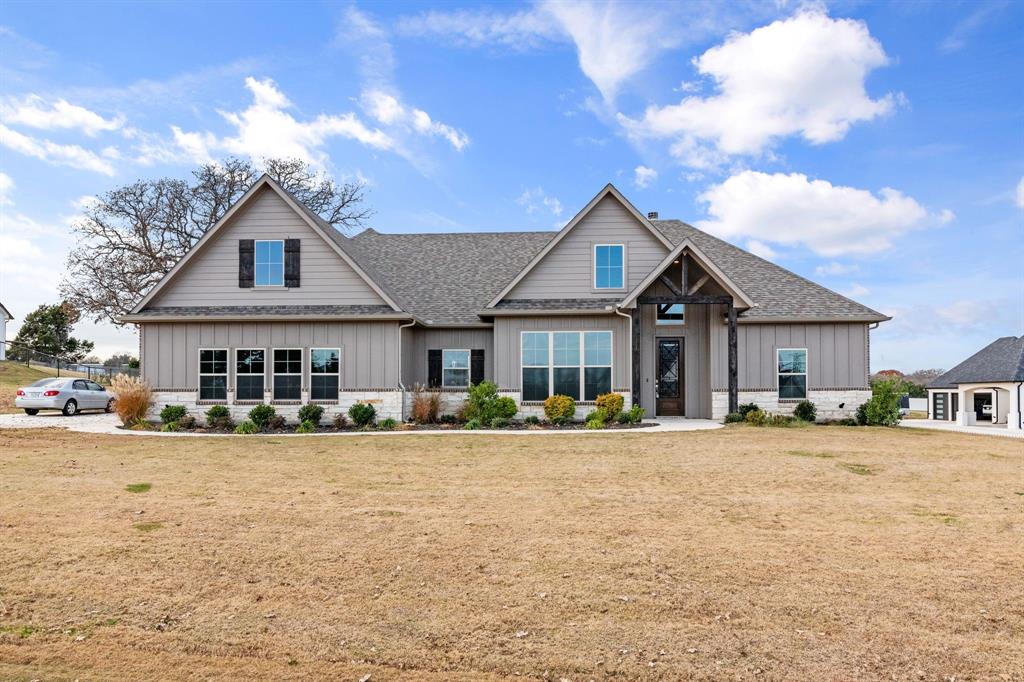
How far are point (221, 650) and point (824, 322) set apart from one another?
64.2 ft

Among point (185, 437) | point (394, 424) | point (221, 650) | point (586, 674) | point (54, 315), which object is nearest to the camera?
point (586, 674)

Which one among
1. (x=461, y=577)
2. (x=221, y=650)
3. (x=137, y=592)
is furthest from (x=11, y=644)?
(x=461, y=577)

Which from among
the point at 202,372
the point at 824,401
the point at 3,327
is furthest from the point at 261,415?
the point at 3,327

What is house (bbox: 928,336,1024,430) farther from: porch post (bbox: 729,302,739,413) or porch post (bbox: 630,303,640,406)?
porch post (bbox: 630,303,640,406)

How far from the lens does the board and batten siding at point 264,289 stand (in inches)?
766

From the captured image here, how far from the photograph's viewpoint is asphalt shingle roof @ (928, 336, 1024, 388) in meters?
21.1

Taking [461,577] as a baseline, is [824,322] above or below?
above

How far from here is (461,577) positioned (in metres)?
5.38

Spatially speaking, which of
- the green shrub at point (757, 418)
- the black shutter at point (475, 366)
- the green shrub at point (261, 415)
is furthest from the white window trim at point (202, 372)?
the green shrub at point (757, 418)

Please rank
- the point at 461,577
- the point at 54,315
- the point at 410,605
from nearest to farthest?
the point at 410,605 < the point at 461,577 < the point at 54,315

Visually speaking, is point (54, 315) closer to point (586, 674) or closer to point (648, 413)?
point (648, 413)

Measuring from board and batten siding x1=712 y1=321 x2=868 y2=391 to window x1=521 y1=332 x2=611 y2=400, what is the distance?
366cm

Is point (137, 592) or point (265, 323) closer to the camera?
point (137, 592)

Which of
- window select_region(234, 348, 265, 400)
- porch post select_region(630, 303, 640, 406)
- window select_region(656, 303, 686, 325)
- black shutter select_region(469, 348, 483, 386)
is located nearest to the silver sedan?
window select_region(234, 348, 265, 400)
